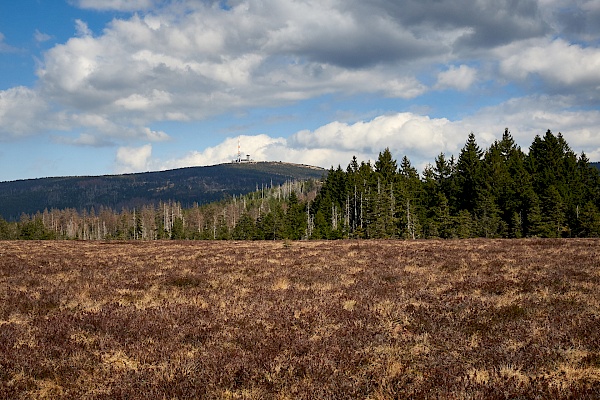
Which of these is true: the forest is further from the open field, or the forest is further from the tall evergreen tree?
the open field

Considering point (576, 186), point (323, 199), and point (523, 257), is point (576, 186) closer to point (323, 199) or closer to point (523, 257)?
point (323, 199)

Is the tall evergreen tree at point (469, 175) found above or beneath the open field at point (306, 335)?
above

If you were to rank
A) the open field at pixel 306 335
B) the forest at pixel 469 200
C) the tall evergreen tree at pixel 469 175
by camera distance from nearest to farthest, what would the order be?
the open field at pixel 306 335, the forest at pixel 469 200, the tall evergreen tree at pixel 469 175

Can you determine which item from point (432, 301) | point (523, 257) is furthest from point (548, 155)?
point (432, 301)

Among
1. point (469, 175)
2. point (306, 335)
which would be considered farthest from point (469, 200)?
point (306, 335)

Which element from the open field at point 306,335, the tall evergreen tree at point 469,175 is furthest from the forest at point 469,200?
the open field at point 306,335

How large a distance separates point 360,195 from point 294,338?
2961 inches

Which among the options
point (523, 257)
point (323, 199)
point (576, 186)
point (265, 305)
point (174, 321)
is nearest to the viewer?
point (174, 321)

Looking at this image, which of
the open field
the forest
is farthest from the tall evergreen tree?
the open field

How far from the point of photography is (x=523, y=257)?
22.2m

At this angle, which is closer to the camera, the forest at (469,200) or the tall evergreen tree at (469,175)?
the forest at (469,200)

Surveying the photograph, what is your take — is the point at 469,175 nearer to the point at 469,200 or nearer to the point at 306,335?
the point at 469,200

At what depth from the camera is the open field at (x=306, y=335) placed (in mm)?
7062

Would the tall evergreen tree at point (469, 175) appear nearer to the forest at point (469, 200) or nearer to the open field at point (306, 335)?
the forest at point (469, 200)
